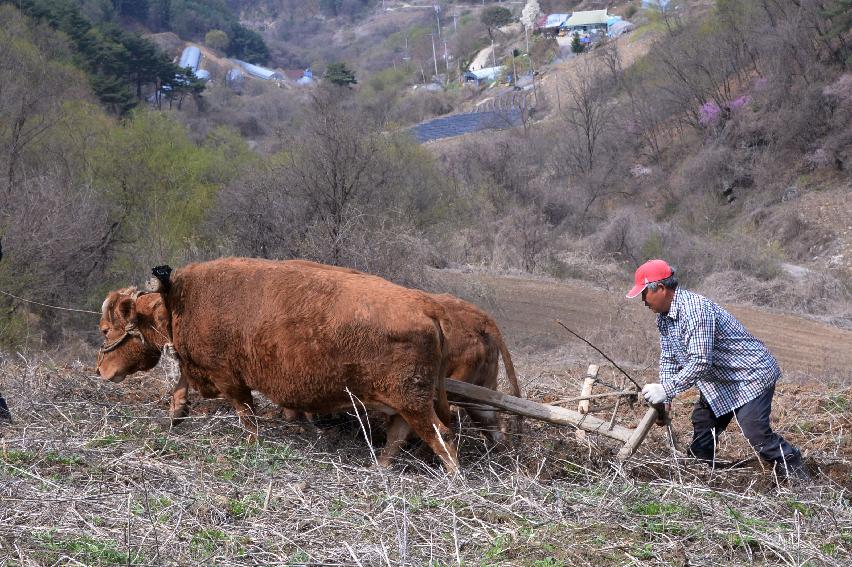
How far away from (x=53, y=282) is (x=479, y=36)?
344 feet

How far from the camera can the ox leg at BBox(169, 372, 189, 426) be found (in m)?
7.97

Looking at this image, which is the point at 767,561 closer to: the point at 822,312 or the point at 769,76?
the point at 822,312

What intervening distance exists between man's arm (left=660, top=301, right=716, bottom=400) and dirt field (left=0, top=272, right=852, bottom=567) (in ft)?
1.51

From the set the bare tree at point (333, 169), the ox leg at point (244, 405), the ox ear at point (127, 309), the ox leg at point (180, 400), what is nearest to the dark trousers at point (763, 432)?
the ox leg at point (244, 405)

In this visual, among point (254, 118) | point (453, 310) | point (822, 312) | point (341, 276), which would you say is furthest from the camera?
point (254, 118)

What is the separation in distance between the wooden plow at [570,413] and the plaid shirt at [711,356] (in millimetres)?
370

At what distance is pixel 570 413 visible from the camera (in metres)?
7.00

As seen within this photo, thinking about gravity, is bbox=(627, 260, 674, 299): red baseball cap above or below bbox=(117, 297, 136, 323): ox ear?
above

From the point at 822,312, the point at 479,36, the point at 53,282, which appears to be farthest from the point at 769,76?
the point at 479,36

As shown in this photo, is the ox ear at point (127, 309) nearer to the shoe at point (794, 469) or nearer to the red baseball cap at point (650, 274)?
the red baseball cap at point (650, 274)

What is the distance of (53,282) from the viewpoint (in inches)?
723

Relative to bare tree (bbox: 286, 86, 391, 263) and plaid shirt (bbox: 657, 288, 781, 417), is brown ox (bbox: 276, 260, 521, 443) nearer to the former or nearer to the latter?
plaid shirt (bbox: 657, 288, 781, 417)

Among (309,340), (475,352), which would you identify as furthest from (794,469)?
(309,340)

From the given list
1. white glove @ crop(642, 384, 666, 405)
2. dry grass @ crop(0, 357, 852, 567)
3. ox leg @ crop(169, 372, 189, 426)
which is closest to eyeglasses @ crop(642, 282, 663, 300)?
white glove @ crop(642, 384, 666, 405)
